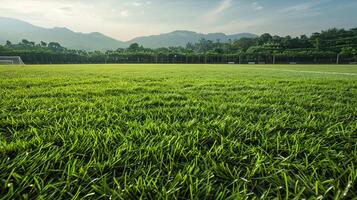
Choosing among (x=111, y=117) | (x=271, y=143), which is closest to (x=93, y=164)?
(x=111, y=117)

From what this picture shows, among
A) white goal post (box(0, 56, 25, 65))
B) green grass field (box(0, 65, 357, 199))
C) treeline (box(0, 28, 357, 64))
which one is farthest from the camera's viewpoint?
Result: treeline (box(0, 28, 357, 64))

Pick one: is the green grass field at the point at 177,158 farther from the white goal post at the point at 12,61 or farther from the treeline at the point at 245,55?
Answer: the treeline at the point at 245,55

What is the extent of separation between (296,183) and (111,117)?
4.65 feet

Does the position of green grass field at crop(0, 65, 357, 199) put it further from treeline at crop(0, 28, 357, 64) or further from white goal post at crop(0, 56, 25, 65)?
treeline at crop(0, 28, 357, 64)

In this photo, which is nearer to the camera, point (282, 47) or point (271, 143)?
point (271, 143)

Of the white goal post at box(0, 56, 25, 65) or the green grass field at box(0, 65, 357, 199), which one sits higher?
the white goal post at box(0, 56, 25, 65)

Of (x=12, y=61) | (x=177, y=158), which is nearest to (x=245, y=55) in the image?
(x=12, y=61)

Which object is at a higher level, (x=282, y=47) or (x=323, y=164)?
(x=282, y=47)

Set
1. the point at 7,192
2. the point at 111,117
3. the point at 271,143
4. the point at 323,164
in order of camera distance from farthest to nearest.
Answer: the point at 111,117 → the point at 271,143 → the point at 323,164 → the point at 7,192

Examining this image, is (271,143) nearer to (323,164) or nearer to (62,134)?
(323,164)

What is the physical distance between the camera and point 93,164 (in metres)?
0.99

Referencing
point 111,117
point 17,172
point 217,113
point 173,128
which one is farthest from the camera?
point 217,113

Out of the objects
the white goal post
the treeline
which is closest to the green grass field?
the white goal post

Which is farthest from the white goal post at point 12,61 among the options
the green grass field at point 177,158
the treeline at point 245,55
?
the green grass field at point 177,158
